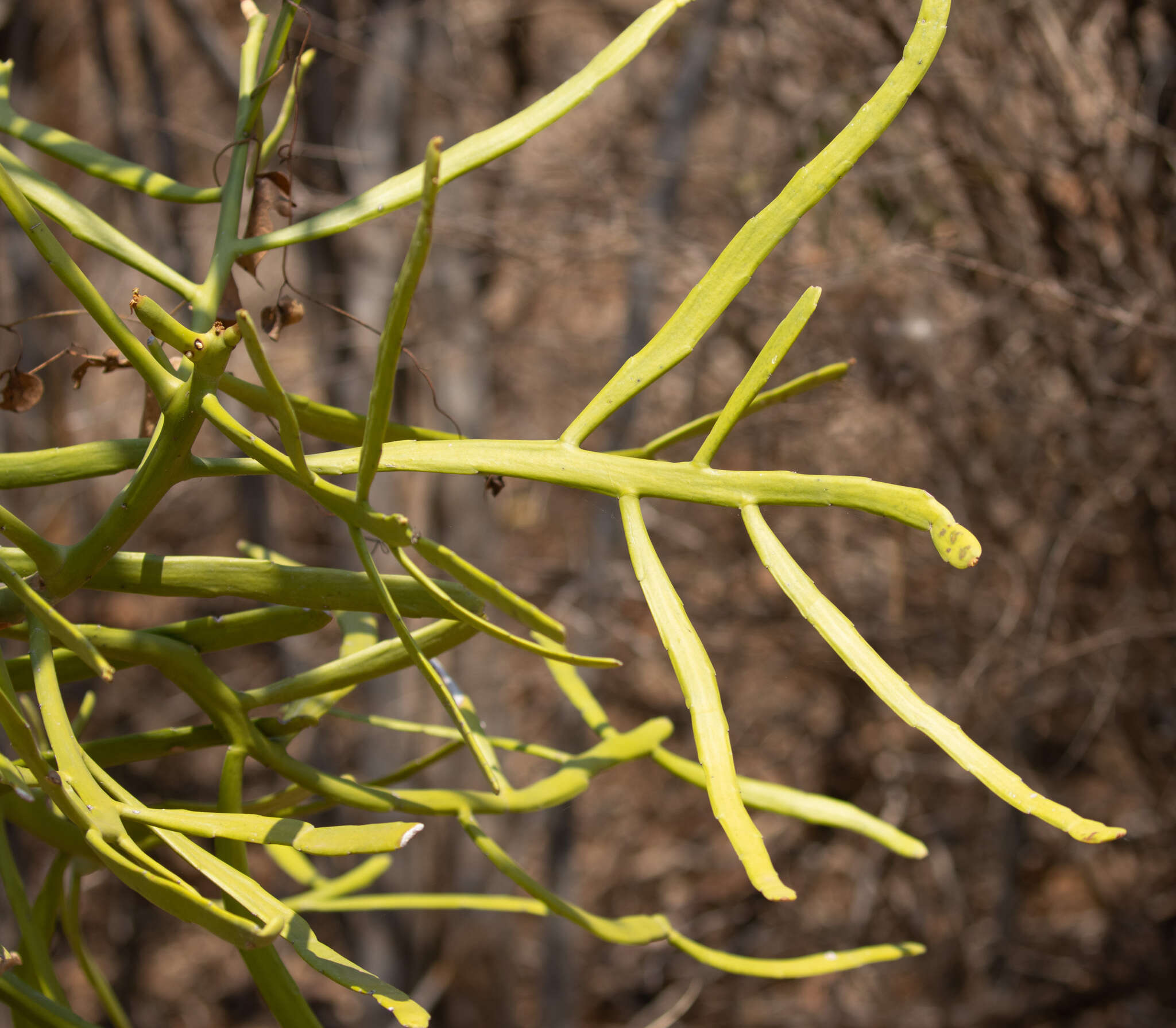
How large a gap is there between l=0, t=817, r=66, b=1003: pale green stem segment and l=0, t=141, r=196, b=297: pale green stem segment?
0.28 meters

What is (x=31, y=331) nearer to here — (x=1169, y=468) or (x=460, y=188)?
(x=460, y=188)

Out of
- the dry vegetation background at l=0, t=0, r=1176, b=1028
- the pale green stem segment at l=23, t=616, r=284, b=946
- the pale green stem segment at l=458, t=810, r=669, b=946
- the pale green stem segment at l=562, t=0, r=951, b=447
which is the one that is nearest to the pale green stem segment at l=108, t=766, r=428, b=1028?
the pale green stem segment at l=23, t=616, r=284, b=946

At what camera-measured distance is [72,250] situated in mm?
3004

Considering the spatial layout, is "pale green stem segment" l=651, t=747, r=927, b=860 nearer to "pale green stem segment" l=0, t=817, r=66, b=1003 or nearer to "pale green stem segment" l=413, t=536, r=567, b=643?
"pale green stem segment" l=413, t=536, r=567, b=643

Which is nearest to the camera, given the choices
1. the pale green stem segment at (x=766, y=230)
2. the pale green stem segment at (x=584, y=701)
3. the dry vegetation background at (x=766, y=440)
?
the pale green stem segment at (x=766, y=230)

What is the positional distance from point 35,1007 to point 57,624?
0.21 metres

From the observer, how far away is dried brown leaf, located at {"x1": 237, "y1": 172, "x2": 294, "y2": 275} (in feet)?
1.79

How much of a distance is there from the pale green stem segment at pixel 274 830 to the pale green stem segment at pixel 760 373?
0.19 metres

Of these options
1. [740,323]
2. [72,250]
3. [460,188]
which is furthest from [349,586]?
[72,250]

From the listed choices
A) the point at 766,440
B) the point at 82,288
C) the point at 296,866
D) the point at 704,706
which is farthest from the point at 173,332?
the point at 766,440

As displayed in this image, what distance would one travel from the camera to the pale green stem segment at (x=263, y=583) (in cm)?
44

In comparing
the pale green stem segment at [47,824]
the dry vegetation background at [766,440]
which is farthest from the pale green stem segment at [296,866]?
the dry vegetation background at [766,440]

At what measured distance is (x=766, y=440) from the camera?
6.31 ft

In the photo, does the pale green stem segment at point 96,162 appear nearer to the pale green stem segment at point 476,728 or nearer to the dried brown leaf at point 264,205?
the dried brown leaf at point 264,205
